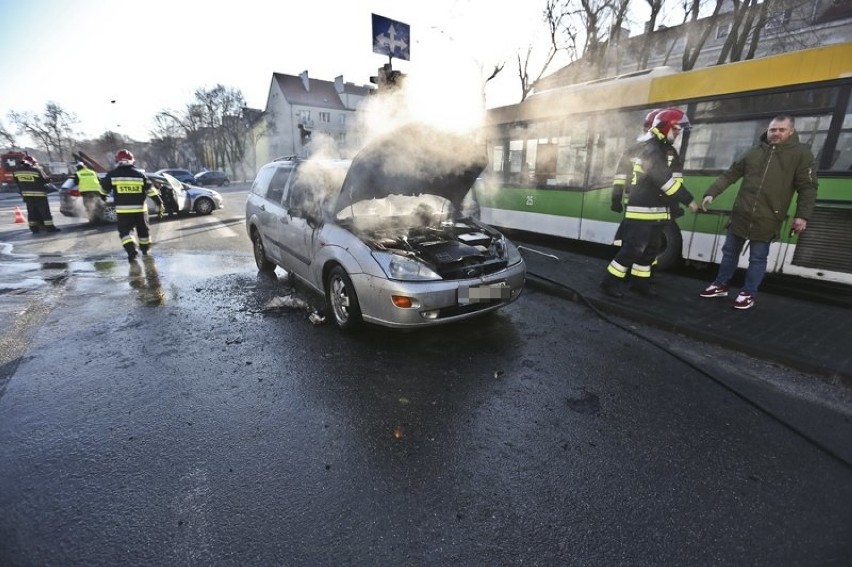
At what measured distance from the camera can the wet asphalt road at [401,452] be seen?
1.83 metres

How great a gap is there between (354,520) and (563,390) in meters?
1.87

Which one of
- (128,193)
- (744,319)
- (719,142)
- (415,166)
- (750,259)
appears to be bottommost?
(744,319)

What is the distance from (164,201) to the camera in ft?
42.0

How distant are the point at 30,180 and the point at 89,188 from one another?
48.8 inches

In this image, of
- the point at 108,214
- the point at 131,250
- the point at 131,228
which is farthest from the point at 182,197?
the point at 131,250

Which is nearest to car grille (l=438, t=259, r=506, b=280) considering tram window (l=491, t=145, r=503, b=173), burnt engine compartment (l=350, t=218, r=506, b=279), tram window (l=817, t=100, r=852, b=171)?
burnt engine compartment (l=350, t=218, r=506, b=279)

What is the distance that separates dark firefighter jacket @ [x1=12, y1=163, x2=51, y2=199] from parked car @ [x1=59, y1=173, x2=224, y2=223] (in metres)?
1.15

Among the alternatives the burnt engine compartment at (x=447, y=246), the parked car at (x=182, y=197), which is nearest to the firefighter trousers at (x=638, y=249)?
the burnt engine compartment at (x=447, y=246)

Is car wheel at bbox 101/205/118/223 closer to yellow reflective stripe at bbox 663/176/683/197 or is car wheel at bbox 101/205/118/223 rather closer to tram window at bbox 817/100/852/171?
yellow reflective stripe at bbox 663/176/683/197

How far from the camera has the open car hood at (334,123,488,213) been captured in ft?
13.7

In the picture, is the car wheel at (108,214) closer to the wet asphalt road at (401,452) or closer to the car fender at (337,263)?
the wet asphalt road at (401,452)

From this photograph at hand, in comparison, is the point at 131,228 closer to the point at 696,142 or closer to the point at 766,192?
the point at 766,192

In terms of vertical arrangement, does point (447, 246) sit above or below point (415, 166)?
below

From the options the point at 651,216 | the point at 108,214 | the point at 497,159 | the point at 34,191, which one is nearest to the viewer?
the point at 651,216
